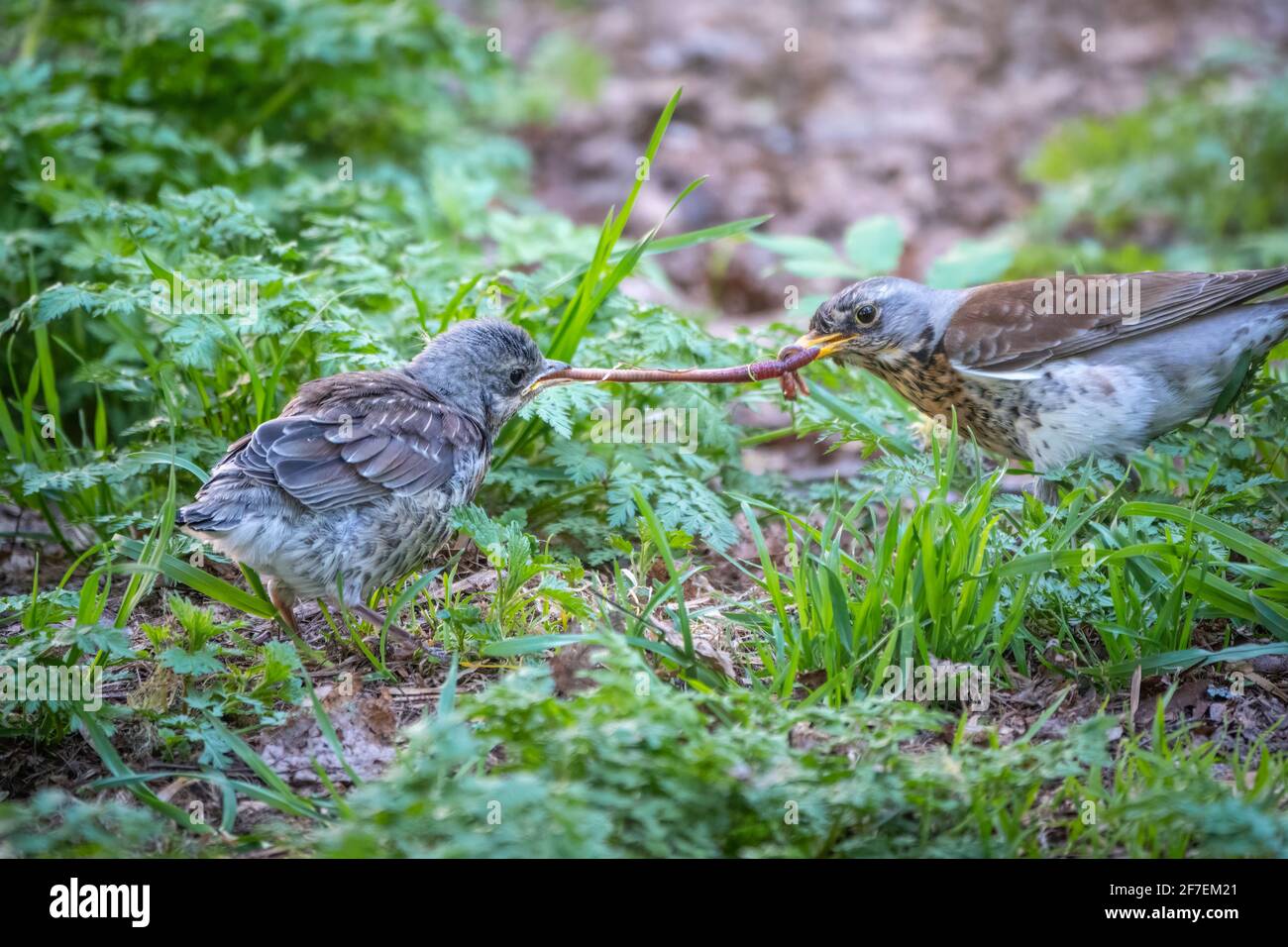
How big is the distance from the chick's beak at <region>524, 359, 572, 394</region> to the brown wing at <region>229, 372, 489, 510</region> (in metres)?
0.33

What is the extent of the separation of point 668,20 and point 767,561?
8808 millimetres

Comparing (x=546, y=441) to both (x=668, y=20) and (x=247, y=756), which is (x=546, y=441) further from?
(x=668, y=20)

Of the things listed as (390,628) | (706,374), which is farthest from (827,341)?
(390,628)

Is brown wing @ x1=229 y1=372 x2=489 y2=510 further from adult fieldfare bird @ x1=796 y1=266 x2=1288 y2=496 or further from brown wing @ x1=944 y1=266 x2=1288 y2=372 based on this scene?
brown wing @ x1=944 y1=266 x2=1288 y2=372

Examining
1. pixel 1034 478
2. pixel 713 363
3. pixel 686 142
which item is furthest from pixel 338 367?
pixel 686 142

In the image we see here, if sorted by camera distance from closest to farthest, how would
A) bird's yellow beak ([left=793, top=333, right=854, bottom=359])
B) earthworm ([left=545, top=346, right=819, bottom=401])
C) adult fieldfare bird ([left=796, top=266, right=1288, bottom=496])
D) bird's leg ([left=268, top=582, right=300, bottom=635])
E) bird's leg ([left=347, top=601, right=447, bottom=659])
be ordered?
1. bird's leg ([left=347, top=601, right=447, bottom=659])
2. bird's leg ([left=268, top=582, right=300, bottom=635])
3. earthworm ([left=545, top=346, right=819, bottom=401])
4. adult fieldfare bird ([left=796, top=266, right=1288, bottom=496])
5. bird's yellow beak ([left=793, top=333, right=854, bottom=359])

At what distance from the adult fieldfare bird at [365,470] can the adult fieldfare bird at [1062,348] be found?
1.38 m

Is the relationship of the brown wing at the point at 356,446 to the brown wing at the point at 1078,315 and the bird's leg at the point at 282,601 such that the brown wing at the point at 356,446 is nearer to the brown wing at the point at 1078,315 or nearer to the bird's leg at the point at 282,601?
the bird's leg at the point at 282,601

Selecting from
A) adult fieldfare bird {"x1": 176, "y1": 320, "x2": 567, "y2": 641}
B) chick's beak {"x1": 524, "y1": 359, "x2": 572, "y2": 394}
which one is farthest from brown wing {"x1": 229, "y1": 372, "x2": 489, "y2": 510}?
chick's beak {"x1": 524, "y1": 359, "x2": 572, "y2": 394}

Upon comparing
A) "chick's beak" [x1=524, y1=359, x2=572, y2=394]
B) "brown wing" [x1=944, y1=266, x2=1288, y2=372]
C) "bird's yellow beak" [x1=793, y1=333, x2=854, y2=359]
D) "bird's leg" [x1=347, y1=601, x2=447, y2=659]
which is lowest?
"bird's leg" [x1=347, y1=601, x2=447, y2=659]

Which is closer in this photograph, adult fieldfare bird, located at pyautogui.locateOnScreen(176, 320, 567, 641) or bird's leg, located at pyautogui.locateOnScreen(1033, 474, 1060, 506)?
adult fieldfare bird, located at pyautogui.locateOnScreen(176, 320, 567, 641)

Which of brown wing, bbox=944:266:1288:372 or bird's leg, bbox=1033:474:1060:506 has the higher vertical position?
brown wing, bbox=944:266:1288:372

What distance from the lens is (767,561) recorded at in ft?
13.6

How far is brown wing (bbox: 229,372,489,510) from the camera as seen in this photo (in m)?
4.11
